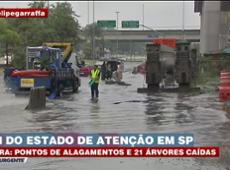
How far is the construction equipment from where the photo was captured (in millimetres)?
30109

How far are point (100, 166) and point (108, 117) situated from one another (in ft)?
28.5

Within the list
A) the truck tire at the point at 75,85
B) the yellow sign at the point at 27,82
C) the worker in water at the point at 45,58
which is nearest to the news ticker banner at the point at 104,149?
the yellow sign at the point at 27,82

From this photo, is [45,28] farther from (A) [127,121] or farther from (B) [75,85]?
(A) [127,121]

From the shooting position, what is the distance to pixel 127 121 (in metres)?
18.3

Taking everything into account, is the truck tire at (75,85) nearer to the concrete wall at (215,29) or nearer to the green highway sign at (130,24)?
the concrete wall at (215,29)

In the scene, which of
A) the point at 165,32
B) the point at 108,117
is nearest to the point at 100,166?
the point at 108,117

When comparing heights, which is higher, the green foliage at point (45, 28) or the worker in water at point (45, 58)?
the green foliage at point (45, 28)

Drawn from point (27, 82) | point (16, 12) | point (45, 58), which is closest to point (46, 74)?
point (27, 82)

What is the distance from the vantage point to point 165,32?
465 feet

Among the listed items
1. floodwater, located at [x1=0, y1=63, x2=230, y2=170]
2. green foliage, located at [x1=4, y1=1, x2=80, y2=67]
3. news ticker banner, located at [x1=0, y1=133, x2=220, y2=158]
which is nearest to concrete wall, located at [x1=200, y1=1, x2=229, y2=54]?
green foliage, located at [x1=4, y1=1, x2=80, y2=67]

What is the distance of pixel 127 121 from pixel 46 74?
40.9 ft

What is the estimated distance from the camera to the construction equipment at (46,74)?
30109mm

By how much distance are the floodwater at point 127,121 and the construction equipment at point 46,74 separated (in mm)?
1491

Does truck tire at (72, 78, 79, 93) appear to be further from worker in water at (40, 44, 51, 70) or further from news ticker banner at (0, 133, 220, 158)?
news ticker banner at (0, 133, 220, 158)
